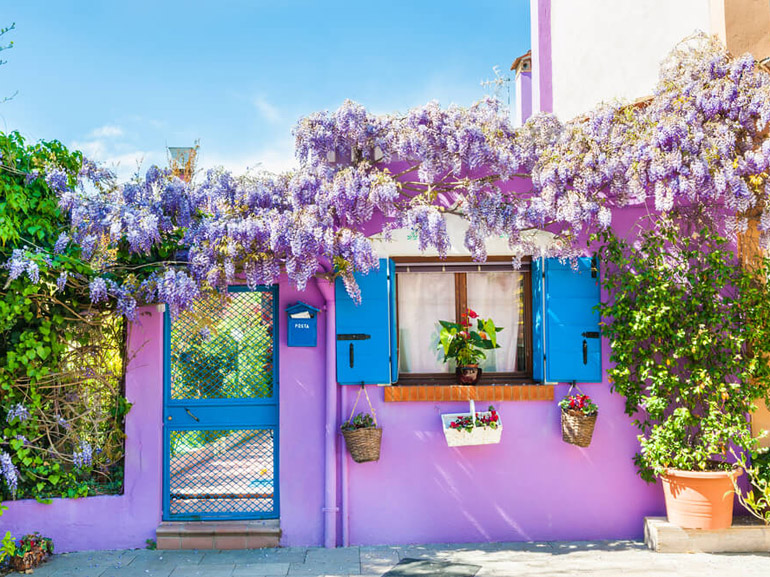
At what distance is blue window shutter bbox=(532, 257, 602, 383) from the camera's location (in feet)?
15.9

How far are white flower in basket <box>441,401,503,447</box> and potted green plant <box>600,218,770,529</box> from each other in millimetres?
969

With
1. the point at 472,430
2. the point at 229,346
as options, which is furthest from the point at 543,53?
the point at 229,346

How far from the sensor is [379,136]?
4.84m

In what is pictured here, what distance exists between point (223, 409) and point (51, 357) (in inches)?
52.4

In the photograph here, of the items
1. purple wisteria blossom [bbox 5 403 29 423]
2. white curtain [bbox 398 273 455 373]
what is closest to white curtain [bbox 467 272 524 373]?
white curtain [bbox 398 273 455 373]

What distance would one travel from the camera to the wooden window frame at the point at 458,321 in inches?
199

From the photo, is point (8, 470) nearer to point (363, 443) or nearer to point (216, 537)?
point (216, 537)

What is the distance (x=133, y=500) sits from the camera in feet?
15.7

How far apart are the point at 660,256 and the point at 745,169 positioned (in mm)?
837

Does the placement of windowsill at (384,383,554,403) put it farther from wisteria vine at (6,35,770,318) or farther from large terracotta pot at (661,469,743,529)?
large terracotta pot at (661,469,743,529)

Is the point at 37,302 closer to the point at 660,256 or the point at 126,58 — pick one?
the point at 126,58

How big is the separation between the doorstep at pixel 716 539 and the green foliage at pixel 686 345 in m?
0.42

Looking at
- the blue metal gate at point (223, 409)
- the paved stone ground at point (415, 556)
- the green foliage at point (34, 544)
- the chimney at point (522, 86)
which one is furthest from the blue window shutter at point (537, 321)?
the chimney at point (522, 86)

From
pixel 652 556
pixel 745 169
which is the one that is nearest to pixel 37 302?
pixel 652 556
